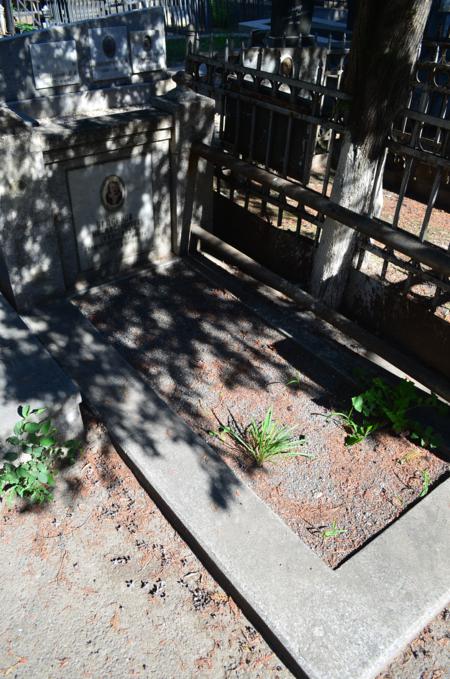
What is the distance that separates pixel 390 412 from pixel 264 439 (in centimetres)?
83

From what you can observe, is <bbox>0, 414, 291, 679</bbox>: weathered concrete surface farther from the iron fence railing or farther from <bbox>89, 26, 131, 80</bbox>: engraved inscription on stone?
<bbox>89, 26, 131, 80</bbox>: engraved inscription on stone

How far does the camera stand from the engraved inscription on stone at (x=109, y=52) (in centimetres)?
1088

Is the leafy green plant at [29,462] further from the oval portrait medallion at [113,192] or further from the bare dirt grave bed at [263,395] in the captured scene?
the oval portrait medallion at [113,192]

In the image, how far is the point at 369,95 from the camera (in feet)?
12.8

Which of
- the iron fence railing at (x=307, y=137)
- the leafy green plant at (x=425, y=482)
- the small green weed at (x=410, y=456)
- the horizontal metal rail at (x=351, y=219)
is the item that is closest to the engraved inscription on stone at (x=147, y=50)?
the iron fence railing at (x=307, y=137)

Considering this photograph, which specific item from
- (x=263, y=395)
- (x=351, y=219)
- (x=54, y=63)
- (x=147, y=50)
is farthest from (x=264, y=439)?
(x=147, y=50)

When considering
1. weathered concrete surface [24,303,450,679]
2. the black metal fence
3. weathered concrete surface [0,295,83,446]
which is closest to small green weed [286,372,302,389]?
weathered concrete surface [24,303,450,679]

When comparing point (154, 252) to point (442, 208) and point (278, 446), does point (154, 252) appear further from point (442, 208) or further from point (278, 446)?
point (442, 208)

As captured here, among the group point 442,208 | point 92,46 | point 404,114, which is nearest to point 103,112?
point 92,46

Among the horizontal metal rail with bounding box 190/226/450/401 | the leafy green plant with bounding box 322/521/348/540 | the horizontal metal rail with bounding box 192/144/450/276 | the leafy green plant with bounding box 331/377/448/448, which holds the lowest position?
the leafy green plant with bounding box 322/521/348/540

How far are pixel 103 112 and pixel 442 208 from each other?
6.85 meters

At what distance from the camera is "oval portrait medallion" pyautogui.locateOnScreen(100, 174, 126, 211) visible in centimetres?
465

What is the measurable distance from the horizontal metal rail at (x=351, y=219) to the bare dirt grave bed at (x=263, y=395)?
100cm

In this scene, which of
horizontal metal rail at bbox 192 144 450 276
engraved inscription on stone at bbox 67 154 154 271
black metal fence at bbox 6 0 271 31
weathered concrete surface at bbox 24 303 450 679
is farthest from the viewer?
black metal fence at bbox 6 0 271 31
